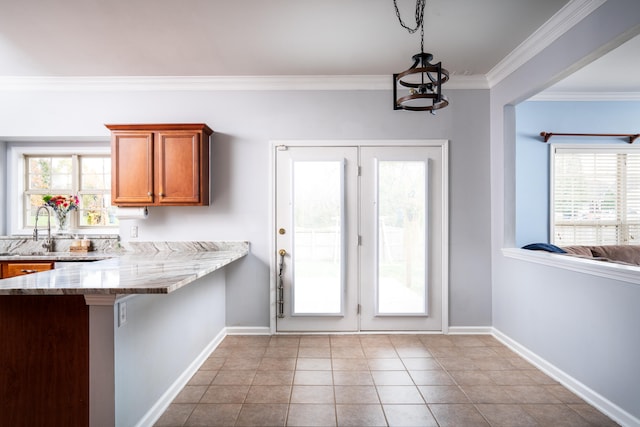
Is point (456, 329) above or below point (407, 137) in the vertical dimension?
below

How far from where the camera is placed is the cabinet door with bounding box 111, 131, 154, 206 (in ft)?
11.5

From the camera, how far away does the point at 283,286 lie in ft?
12.6

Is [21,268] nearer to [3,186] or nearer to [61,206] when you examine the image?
[61,206]

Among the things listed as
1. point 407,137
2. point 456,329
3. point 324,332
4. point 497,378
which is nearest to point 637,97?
point 407,137

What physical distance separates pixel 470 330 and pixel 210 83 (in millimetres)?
3768

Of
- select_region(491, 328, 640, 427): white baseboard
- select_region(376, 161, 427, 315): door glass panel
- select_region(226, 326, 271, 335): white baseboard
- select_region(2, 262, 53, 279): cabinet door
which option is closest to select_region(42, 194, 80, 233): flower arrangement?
select_region(2, 262, 53, 279): cabinet door

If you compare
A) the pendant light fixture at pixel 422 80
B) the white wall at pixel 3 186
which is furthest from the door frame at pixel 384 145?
the white wall at pixel 3 186

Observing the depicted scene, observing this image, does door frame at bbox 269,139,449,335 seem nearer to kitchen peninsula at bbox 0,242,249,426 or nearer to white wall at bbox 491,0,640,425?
white wall at bbox 491,0,640,425

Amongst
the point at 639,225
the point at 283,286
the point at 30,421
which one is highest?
the point at 639,225

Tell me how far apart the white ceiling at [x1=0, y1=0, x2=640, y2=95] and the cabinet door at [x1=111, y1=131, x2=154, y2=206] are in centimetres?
70

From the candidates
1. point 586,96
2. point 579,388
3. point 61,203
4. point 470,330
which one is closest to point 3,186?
point 61,203

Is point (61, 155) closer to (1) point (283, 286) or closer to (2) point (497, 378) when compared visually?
(1) point (283, 286)

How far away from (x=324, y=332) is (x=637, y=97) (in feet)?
14.7

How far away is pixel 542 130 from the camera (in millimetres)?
4215
